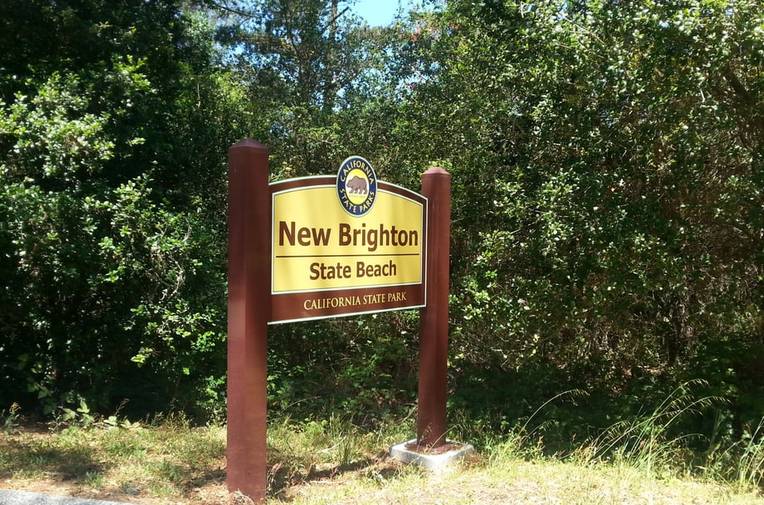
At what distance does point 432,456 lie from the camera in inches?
223

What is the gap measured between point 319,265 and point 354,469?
206 cm

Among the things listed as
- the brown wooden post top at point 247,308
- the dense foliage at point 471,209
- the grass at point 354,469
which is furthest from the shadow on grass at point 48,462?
the brown wooden post top at point 247,308

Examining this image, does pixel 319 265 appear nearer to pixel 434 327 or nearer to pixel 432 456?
pixel 434 327

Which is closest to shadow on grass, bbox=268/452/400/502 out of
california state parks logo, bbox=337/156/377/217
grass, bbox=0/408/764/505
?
grass, bbox=0/408/764/505

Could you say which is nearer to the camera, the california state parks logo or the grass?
the grass

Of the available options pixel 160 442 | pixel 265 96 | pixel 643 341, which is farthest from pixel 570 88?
pixel 265 96

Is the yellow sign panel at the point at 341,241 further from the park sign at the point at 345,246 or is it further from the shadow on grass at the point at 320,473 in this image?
the shadow on grass at the point at 320,473

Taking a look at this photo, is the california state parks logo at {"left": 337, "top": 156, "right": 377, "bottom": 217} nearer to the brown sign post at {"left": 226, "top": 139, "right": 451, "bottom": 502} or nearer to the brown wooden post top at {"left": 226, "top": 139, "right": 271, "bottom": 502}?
the brown sign post at {"left": 226, "top": 139, "right": 451, "bottom": 502}

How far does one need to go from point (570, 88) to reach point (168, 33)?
19.9ft

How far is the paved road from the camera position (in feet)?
13.8

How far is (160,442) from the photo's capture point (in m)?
6.79

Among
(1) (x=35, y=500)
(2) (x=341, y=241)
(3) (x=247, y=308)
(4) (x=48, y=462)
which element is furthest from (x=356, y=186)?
(4) (x=48, y=462)

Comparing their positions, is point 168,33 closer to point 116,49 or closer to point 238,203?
point 116,49

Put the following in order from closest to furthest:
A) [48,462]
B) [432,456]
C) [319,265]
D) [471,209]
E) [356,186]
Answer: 1. [319,265]
2. [356,186]
3. [432,456]
4. [48,462]
5. [471,209]
